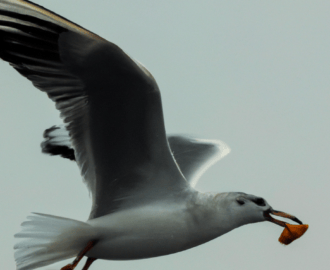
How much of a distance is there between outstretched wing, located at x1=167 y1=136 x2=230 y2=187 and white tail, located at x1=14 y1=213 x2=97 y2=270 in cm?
91

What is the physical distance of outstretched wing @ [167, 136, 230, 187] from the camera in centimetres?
314

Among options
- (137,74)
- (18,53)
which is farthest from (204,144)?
(18,53)

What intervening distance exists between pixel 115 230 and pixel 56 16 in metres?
1.02

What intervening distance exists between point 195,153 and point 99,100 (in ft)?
3.73

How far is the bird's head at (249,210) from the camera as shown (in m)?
2.36

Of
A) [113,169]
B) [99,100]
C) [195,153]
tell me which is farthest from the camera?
[195,153]

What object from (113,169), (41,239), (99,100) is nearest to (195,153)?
(113,169)

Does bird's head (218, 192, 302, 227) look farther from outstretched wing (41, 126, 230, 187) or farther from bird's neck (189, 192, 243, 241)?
outstretched wing (41, 126, 230, 187)

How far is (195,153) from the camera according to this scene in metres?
3.31

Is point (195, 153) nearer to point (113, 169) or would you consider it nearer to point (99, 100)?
point (113, 169)

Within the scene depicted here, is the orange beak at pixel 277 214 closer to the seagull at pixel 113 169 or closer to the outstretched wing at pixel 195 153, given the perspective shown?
the seagull at pixel 113 169

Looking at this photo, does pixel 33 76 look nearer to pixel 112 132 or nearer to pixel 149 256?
pixel 112 132

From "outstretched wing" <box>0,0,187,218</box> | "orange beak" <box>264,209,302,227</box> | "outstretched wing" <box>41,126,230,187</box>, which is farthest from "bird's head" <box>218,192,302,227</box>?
"outstretched wing" <box>41,126,230,187</box>

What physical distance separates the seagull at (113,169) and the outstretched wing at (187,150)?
Result: 539 millimetres
